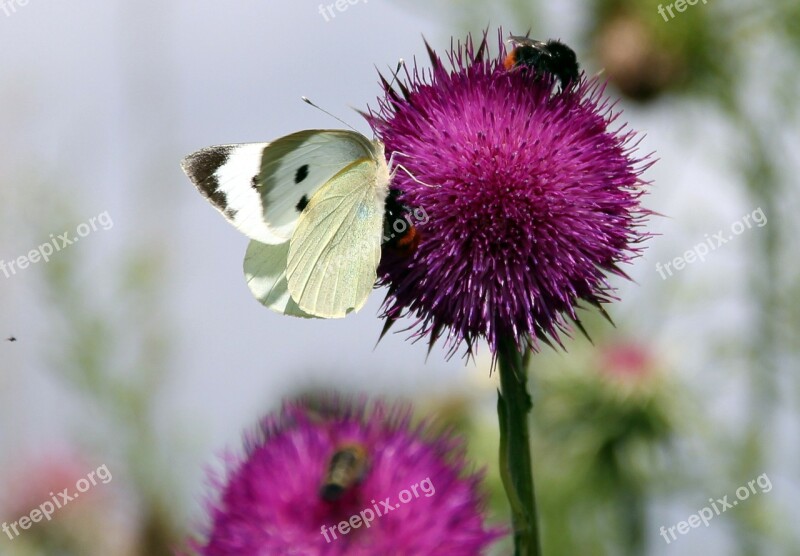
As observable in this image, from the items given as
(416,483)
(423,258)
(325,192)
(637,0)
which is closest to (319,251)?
(325,192)

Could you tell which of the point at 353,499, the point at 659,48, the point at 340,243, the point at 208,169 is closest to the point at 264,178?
the point at 208,169

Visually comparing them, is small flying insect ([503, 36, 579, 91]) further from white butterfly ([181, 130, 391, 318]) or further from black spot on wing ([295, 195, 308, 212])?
black spot on wing ([295, 195, 308, 212])

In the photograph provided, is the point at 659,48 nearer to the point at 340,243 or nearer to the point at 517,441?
the point at 340,243

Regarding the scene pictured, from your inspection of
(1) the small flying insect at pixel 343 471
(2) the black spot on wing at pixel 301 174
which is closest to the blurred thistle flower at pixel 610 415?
(1) the small flying insect at pixel 343 471

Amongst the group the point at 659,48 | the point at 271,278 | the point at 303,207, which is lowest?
A: the point at 659,48

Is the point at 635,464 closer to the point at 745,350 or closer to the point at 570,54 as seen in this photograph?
the point at 745,350

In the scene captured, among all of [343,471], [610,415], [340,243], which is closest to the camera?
[340,243]
